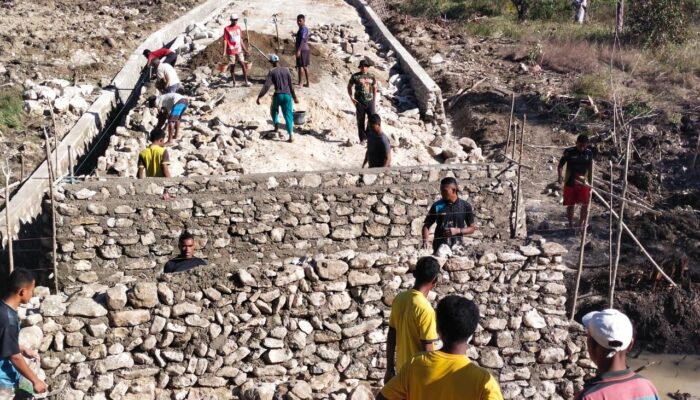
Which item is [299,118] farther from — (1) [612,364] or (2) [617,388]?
(2) [617,388]

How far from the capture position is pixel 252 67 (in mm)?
15789

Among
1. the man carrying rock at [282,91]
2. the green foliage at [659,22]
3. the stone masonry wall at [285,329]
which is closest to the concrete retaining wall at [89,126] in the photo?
the man carrying rock at [282,91]

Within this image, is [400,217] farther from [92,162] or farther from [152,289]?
[92,162]

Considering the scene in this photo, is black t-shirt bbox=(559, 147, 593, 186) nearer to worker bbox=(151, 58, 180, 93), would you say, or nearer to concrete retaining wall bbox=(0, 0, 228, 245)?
worker bbox=(151, 58, 180, 93)

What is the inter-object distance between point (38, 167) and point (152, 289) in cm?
764

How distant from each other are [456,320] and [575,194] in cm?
757

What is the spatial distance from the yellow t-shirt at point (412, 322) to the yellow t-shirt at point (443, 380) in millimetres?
883

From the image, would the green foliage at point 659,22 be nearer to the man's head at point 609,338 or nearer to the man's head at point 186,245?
the man's head at point 186,245

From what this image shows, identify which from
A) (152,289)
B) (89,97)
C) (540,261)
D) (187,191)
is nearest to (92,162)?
(89,97)

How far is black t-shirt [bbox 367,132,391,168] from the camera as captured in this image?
34.3 feet

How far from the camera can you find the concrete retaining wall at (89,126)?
10.7m

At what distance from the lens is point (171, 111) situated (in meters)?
12.5

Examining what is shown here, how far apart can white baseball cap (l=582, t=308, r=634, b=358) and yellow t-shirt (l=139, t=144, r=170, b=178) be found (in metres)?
7.10

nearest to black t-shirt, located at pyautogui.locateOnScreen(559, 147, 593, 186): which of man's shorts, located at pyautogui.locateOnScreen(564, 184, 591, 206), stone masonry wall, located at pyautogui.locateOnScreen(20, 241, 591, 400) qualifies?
man's shorts, located at pyautogui.locateOnScreen(564, 184, 591, 206)
